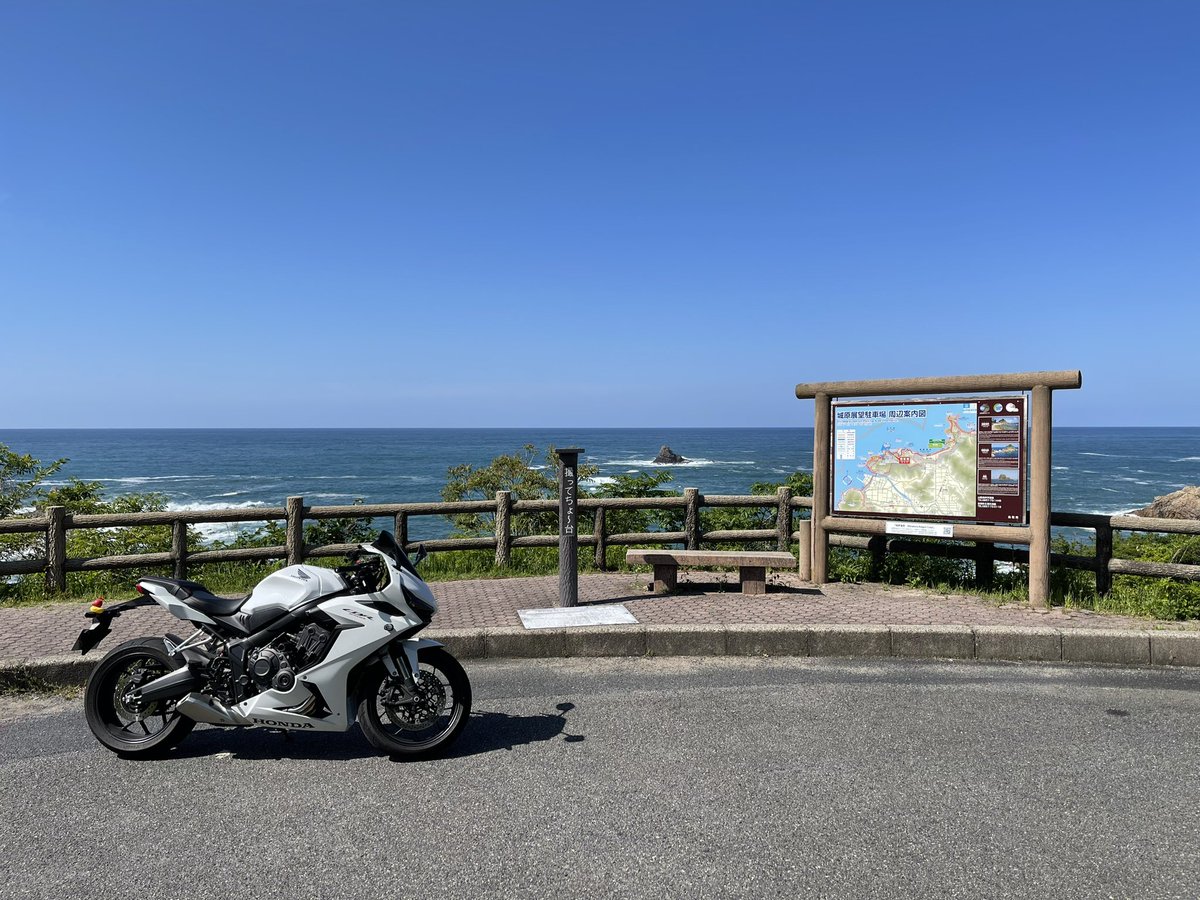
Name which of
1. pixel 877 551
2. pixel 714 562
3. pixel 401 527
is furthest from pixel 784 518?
pixel 401 527

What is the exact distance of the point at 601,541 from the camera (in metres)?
10.1

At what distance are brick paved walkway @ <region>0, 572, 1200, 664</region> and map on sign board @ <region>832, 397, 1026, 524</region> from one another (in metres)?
0.94

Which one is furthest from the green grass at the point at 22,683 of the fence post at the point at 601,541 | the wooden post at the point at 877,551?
the wooden post at the point at 877,551

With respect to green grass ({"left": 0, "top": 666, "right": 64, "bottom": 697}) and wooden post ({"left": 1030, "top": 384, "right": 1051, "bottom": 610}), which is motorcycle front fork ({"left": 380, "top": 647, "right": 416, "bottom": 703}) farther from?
wooden post ({"left": 1030, "top": 384, "right": 1051, "bottom": 610})

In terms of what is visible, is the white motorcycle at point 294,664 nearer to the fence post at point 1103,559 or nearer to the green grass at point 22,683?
the green grass at point 22,683

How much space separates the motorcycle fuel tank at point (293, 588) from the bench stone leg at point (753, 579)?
16.4 ft

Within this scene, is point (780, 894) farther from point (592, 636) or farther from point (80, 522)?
point (80, 522)

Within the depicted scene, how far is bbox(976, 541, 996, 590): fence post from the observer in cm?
859

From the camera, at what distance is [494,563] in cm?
1011

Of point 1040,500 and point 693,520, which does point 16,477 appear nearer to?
point 693,520

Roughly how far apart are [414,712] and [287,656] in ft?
2.48

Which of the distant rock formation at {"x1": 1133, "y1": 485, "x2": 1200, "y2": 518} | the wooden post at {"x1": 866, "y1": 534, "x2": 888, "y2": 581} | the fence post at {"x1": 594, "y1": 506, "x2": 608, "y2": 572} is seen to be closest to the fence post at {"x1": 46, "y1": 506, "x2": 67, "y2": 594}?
the fence post at {"x1": 594, "y1": 506, "x2": 608, "y2": 572}

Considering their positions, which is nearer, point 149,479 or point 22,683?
point 22,683

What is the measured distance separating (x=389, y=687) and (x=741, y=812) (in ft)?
6.53
